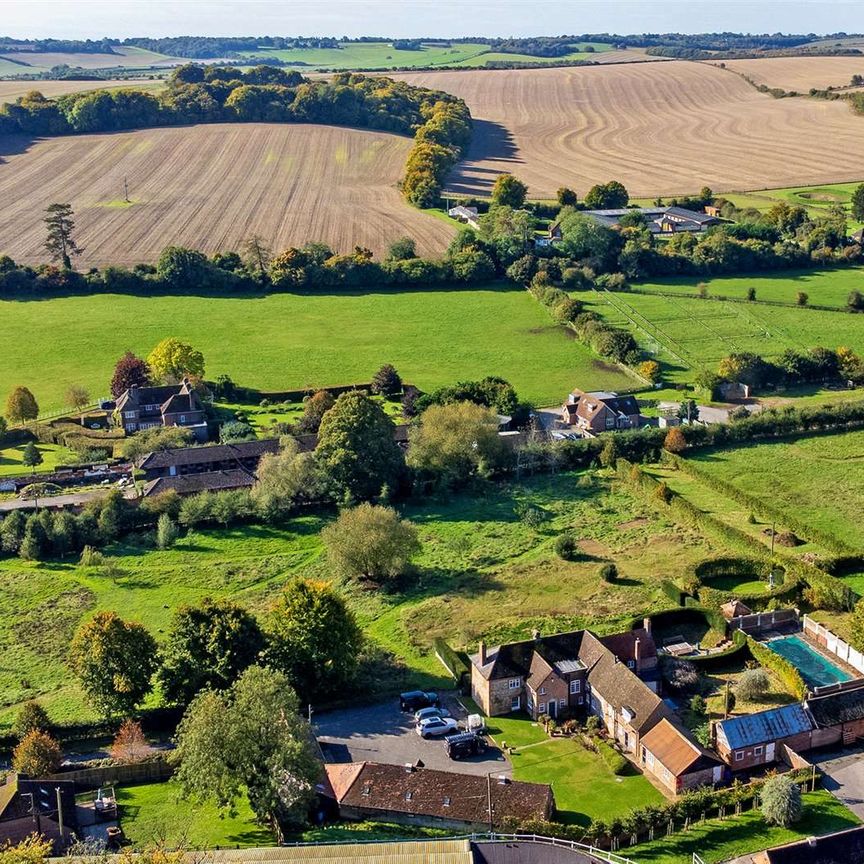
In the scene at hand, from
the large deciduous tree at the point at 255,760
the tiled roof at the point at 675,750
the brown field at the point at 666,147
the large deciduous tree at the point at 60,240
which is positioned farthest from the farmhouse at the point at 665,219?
the large deciduous tree at the point at 255,760

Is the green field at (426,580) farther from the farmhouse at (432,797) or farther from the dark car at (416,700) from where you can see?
the farmhouse at (432,797)

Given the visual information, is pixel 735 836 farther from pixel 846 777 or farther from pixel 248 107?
pixel 248 107

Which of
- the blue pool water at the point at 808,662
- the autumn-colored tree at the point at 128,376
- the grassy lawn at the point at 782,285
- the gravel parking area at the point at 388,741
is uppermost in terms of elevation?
the grassy lawn at the point at 782,285

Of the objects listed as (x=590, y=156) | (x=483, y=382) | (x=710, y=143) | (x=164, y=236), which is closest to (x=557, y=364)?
(x=483, y=382)

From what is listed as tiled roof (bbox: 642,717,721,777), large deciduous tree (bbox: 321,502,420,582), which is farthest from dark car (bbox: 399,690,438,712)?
large deciduous tree (bbox: 321,502,420,582)

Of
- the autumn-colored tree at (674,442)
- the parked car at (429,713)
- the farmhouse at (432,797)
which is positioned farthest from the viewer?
the autumn-colored tree at (674,442)

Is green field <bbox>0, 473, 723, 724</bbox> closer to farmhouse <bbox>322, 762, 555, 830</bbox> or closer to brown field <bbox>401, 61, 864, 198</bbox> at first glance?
farmhouse <bbox>322, 762, 555, 830</bbox>
